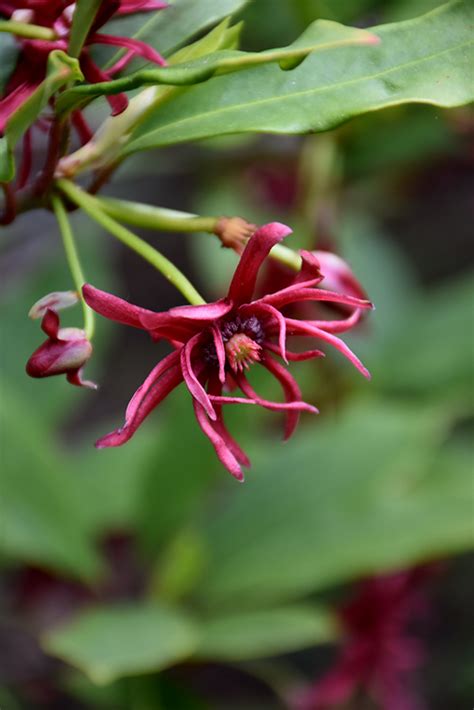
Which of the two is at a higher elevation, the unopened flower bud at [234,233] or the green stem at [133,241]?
the green stem at [133,241]

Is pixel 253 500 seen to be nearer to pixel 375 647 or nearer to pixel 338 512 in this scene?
pixel 338 512

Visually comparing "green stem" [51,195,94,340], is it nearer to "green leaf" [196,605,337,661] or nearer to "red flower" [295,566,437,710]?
"green leaf" [196,605,337,661]

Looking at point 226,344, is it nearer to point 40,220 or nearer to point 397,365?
point 397,365

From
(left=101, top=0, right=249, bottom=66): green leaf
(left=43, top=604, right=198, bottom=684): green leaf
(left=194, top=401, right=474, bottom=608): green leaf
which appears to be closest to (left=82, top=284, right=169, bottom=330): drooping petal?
(left=101, top=0, right=249, bottom=66): green leaf

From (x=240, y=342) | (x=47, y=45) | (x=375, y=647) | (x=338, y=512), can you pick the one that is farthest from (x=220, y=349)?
(x=375, y=647)

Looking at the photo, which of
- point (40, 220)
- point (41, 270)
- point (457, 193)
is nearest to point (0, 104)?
point (41, 270)

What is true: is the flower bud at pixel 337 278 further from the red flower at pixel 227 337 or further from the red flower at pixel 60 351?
the red flower at pixel 60 351

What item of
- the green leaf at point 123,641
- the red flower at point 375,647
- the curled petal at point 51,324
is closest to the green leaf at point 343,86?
the curled petal at point 51,324
